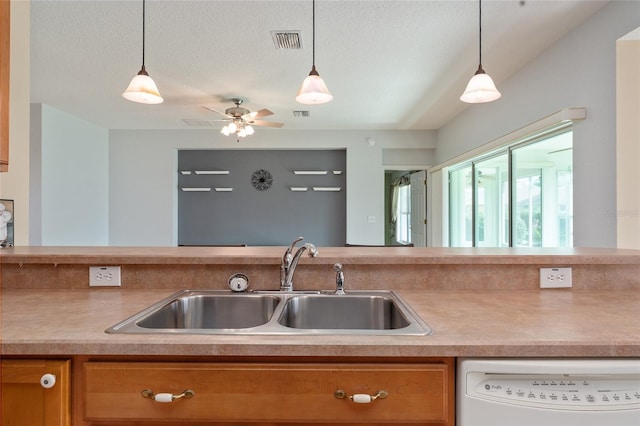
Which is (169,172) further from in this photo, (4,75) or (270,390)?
(270,390)

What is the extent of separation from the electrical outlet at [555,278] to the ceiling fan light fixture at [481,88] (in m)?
1.12

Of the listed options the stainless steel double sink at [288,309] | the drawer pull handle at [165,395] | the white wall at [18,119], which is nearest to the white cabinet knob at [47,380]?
the drawer pull handle at [165,395]

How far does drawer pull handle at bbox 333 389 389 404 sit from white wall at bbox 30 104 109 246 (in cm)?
509

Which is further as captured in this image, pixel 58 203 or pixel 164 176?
pixel 164 176

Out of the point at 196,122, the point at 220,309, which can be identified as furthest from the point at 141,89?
the point at 196,122

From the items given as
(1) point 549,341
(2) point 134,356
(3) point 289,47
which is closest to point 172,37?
(3) point 289,47

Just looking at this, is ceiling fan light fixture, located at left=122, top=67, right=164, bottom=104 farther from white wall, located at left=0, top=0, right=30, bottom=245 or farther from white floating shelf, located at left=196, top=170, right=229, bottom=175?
white floating shelf, located at left=196, top=170, right=229, bottom=175

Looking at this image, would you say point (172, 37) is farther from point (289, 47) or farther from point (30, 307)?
point (30, 307)

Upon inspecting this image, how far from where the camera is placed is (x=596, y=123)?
2305 millimetres

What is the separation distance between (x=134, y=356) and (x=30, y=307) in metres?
0.58

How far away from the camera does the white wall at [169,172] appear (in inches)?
226

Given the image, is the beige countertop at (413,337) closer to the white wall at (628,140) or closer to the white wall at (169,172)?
the white wall at (628,140)

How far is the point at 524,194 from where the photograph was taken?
3.40 m

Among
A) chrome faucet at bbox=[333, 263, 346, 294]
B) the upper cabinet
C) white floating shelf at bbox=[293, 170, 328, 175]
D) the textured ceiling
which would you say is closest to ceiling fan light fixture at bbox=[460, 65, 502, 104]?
the textured ceiling
